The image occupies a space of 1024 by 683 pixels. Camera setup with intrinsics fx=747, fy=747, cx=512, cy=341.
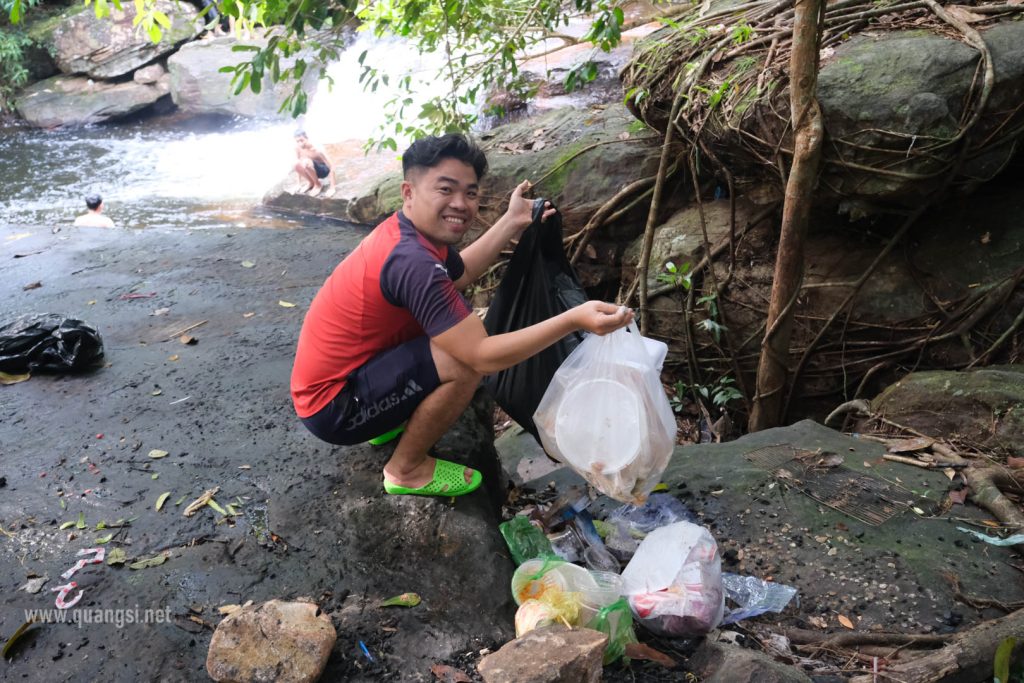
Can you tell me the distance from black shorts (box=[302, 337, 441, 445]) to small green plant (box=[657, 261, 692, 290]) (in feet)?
7.58

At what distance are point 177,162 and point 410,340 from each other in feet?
36.7

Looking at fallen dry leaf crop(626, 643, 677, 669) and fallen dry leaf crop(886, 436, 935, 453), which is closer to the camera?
fallen dry leaf crop(626, 643, 677, 669)

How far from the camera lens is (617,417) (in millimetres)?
2338

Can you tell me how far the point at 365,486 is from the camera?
271 cm

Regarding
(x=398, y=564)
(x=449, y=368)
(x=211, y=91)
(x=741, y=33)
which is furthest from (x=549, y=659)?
(x=211, y=91)

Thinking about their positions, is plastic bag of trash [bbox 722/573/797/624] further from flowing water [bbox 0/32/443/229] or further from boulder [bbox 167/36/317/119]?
boulder [bbox 167/36/317/119]

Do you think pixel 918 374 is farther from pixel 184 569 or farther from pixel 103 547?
pixel 103 547

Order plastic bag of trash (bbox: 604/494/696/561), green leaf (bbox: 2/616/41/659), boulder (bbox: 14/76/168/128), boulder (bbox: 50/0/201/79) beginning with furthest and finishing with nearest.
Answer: boulder (bbox: 50/0/201/79) < boulder (bbox: 14/76/168/128) < plastic bag of trash (bbox: 604/494/696/561) < green leaf (bbox: 2/616/41/659)

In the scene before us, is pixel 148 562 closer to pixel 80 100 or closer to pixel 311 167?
pixel 311 167

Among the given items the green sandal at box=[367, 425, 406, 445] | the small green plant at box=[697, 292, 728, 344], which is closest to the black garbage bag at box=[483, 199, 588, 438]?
the green sandal at box=[367, 425, 406, 445]

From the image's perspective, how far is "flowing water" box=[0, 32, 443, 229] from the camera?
31.1ft

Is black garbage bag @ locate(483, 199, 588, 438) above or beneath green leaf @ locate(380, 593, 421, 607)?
above

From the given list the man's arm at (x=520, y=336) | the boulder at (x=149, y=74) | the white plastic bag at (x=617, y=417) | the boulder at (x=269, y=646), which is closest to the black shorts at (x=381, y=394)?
the man's arm at (x=520, y=336)

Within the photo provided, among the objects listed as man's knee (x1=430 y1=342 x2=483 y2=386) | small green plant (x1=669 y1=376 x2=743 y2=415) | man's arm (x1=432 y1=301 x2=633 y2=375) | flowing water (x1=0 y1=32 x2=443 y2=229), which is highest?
man's arm (x1=432 y1=301 x2=633 y2=375)
